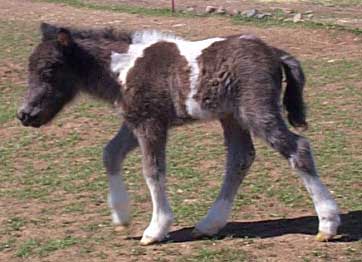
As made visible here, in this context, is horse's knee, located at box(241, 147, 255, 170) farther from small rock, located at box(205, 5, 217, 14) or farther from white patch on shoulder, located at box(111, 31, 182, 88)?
small rock, located at box(205, 5, 217, 14)

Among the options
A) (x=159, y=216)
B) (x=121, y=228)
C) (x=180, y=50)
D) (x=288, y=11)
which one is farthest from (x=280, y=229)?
(x=288, y=11)

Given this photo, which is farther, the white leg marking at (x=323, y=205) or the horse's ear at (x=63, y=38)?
the horse's ear at (x=63, y=38)

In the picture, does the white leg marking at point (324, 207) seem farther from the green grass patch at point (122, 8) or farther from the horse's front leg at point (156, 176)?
the green grass patch at point (122, 8)

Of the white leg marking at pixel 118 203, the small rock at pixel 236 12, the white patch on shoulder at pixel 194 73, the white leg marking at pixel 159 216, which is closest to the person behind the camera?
the white patch on shoulder at pixel 194 73

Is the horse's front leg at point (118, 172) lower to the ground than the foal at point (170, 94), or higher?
lower

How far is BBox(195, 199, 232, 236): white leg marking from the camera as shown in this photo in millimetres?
6676

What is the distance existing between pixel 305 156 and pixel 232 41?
89cm

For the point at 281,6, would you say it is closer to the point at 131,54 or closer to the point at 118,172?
the point at 118,172

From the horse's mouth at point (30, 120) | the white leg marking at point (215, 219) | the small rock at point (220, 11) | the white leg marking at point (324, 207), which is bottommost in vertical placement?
the small rock at point (220, 11)

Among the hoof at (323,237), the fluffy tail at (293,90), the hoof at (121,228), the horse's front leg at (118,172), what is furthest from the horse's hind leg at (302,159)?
the hoof at (121,228)

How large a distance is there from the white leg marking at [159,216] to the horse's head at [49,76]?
861 millimetres

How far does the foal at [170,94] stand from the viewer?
6363 millimetres

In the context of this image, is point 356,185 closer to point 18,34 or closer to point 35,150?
point 35,150

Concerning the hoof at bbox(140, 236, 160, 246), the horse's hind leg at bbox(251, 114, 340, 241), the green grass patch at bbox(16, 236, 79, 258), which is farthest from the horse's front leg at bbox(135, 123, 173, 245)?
the horse's hind leg at bbox(251, 114, 340, 241)
